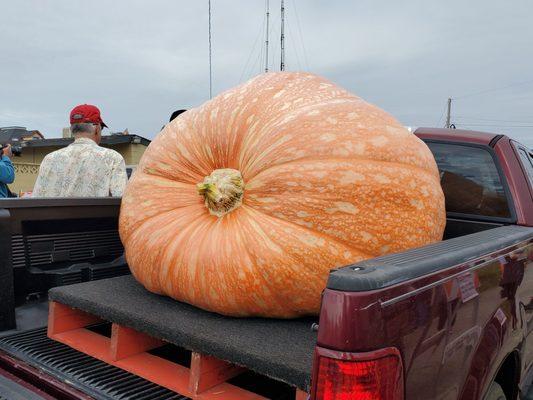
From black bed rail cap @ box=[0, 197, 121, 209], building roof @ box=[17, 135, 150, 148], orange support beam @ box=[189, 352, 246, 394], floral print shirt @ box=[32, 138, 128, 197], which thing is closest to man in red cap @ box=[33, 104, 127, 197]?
floral print shirt @ box=[32, 138, 128, 197]

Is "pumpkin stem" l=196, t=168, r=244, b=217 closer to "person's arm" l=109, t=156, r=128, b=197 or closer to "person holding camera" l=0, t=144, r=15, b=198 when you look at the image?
"person's arm" l=109, t=156, r=128, b=197

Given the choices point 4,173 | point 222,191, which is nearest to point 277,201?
point 222,191

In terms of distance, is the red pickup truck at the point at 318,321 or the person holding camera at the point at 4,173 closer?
the red pickup truck at the point at 318,321

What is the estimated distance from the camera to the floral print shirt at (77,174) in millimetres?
3609

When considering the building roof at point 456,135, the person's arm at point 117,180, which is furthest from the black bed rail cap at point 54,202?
the building roof at point 456,135

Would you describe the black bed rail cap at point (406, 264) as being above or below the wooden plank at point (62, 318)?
above

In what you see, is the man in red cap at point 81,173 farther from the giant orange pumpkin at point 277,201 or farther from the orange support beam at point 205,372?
the orange support beam at point 205,372

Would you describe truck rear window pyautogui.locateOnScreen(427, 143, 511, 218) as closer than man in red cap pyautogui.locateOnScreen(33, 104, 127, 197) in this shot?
Yes

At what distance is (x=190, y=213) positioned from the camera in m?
2.33

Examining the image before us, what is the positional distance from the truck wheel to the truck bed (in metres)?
0.76

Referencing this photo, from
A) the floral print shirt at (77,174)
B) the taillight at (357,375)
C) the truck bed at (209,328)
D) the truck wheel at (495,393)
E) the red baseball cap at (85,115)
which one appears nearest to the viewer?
the taillight at (357,375)

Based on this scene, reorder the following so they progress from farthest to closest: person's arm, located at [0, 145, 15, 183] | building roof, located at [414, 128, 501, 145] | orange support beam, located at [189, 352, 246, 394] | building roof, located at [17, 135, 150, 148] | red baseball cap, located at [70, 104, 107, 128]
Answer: building roof, located at [17, 135, 150, 148], person's arm, located at [0, 145, 15, 183], red baseball cap, located at [70, 104, 107, 128], building roof, located at [414, 128, 501, 145], orange support beam, located at [189, 352, 246, 394]

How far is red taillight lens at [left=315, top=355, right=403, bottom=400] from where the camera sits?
1234 mm

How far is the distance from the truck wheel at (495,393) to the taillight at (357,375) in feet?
3.12
